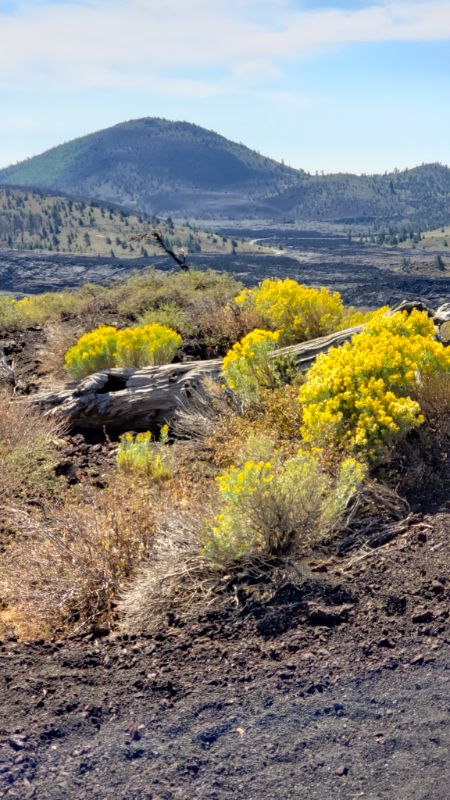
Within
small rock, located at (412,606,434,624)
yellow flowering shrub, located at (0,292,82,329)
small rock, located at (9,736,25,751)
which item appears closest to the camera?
small rock, located at (9,736,25,751)

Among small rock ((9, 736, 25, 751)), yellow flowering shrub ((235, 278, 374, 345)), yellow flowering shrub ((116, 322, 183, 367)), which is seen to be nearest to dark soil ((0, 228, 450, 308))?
yellow flowering shrub ((235, 278, 374, 345))

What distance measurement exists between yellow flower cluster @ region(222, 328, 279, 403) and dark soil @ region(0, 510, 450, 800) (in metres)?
3.24

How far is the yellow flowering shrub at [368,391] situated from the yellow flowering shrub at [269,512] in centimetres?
81

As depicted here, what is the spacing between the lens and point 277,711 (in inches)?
120

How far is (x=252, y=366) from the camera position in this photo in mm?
7332

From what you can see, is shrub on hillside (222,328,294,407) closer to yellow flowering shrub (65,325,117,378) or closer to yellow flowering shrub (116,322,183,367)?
yellow flowering shrub (116,322,183,367)

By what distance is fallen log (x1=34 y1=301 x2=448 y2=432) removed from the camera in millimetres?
8062

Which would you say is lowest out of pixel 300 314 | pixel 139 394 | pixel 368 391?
pixel 139 394

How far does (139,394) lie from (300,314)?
2597 millimetres

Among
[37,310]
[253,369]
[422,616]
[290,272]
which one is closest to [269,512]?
[422,616]

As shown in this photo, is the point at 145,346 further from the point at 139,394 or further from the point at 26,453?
the point at 26,453

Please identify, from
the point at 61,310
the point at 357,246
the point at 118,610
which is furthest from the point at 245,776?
the point at 357,246

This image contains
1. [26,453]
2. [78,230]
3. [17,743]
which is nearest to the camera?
[17,743]

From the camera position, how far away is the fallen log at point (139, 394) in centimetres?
806
